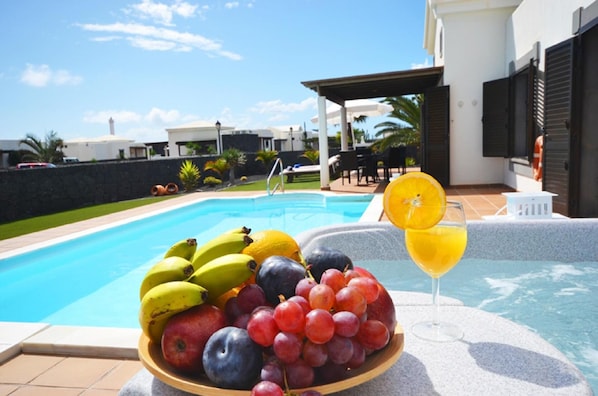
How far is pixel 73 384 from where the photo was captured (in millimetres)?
2121

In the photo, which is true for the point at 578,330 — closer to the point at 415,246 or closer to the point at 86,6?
the point at 415,246

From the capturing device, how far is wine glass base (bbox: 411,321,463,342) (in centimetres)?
114

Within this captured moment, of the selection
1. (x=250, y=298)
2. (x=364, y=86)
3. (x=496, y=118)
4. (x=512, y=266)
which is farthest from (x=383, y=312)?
(x=364, y=86)

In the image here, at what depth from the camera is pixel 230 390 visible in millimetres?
760

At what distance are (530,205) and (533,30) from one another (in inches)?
176

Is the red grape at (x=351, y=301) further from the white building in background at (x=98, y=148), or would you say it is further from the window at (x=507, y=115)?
the white building in background at (x=98, y=148)

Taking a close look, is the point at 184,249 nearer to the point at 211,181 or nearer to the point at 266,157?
the point at 211,181

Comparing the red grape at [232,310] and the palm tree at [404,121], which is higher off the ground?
the palm tree at [404,121]

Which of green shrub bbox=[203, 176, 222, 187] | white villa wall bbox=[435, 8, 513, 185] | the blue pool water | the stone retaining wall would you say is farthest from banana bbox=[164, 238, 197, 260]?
green shrub bbox=[203, 176, 222, 187]

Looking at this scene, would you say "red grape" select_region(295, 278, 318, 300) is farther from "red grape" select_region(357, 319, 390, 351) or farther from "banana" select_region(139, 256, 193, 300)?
"banana" select_region(139, 256, 193, 300)

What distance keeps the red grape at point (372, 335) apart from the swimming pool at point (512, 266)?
2489 mm

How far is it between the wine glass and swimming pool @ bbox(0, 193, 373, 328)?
372cm

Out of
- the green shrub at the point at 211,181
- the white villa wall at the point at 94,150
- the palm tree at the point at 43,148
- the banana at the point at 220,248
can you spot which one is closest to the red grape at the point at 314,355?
the banana at the point at 220,248

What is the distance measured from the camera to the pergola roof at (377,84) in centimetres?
1012
